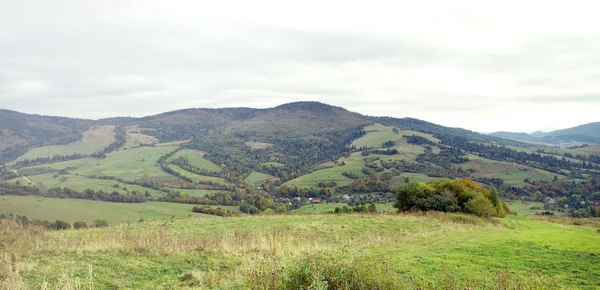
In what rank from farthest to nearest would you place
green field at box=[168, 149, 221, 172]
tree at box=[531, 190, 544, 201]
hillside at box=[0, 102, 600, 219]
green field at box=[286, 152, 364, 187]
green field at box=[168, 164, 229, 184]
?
green field at box=[168, 149, 221, 172] → green field at box=[168, 164, 229, 184] → green field at box=[286, 152, 364, 187] → hillside at box=[0, 102, 600, 219] → tree at box=[531, 190, 544, 201]

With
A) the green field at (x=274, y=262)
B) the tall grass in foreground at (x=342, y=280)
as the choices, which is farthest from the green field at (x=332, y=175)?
the tall grass in foreground at (x=342, y=280)

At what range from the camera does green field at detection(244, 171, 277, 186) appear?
108769 millimetres

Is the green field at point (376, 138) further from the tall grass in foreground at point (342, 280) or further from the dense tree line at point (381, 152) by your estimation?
the tall grass in foreground at point (342, 280)

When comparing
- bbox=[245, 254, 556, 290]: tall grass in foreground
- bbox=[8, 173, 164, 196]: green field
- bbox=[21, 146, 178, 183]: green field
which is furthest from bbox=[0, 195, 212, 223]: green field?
bbox=[21, 146, 178, 183]: green field

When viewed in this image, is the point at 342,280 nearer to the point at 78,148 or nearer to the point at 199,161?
the point at 199,161

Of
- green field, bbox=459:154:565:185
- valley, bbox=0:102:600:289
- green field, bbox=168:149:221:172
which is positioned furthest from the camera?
green field, bbox=168:149:221:172

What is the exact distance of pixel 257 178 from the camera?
377 ft

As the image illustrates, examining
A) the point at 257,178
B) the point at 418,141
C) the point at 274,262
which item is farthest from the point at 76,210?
the point at 418,141

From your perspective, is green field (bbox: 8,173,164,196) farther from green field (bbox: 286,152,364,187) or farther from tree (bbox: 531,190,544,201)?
tree (bbox: 531,190,544,201)

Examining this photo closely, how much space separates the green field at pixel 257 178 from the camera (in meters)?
109

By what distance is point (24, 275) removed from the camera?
24.3 feet

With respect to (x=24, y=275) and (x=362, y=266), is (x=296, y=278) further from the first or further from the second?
(x=24, y=275)

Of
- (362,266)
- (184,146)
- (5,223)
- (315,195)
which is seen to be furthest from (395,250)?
(184,146)

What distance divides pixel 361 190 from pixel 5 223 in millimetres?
85950
